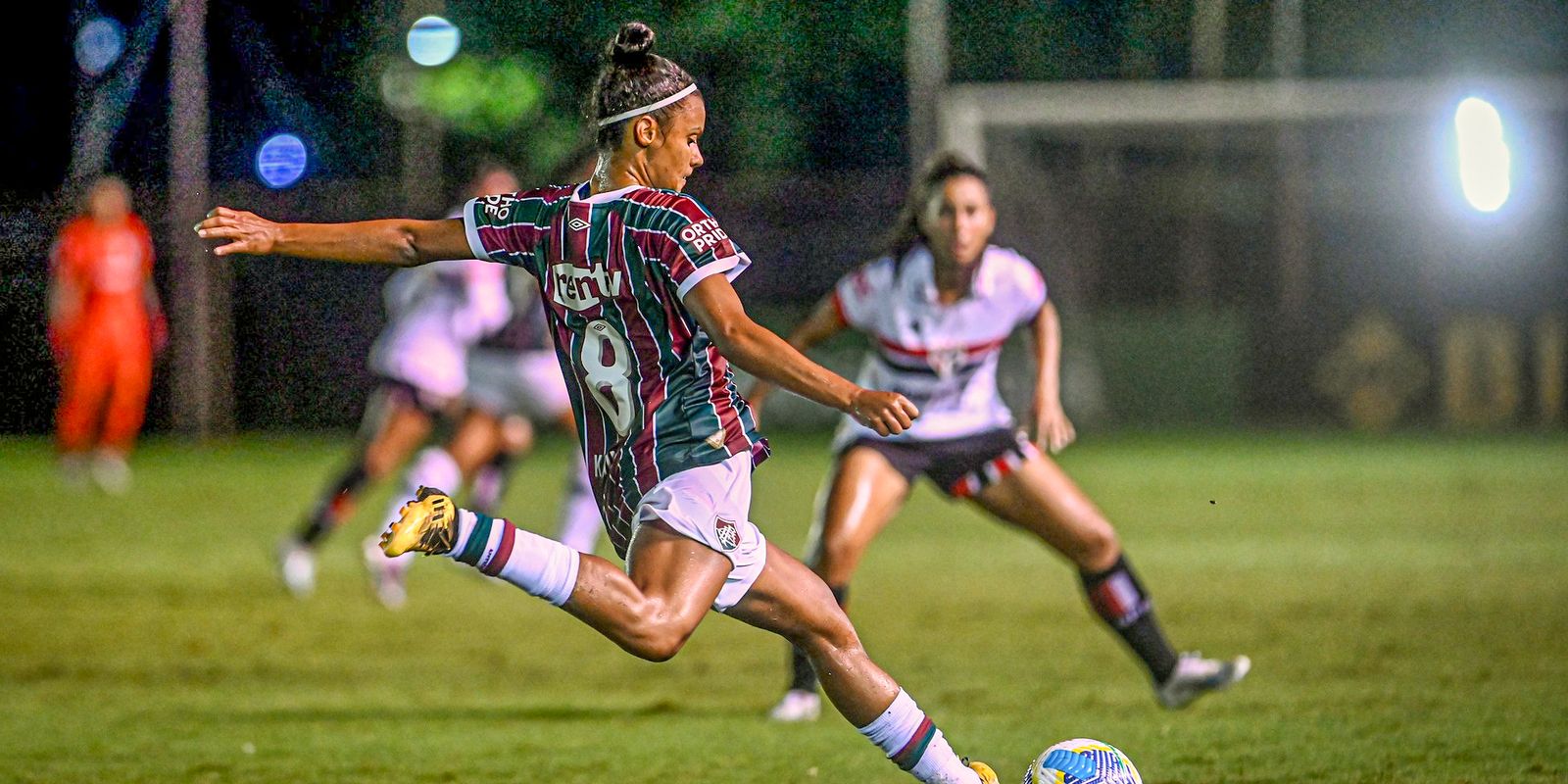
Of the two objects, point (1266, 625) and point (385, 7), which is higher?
point (385, 7)

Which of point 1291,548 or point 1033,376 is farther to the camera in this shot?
point 1291,548

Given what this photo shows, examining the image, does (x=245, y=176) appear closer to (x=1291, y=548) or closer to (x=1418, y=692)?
(x=1291, y=548)

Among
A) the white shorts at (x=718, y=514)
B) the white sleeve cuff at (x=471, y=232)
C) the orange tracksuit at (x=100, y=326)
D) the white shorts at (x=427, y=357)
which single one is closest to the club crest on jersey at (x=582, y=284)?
the white sleeve cuff at (x=471, y=232)

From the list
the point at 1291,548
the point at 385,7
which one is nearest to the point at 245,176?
the point at 385,7

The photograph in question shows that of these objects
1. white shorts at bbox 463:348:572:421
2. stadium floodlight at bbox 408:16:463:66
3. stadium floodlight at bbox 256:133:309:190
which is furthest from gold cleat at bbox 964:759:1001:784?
stadium floodlight at bbox 408:16:463:66

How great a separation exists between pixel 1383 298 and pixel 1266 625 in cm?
1268

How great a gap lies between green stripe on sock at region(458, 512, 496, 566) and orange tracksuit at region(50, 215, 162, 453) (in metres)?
13.5

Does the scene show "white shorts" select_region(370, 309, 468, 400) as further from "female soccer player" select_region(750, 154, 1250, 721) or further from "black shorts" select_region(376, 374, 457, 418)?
"female soccer player" select_region(750, 154, 1250, 721)

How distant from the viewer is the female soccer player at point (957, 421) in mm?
6484

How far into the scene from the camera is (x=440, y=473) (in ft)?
31.1

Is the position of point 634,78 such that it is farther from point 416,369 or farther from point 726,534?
point 416,369

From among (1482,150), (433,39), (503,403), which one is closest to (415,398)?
(503,403)

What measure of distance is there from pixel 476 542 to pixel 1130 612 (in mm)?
3186

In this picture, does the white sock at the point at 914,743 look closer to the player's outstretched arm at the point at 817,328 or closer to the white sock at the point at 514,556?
the white sock at the point at 514,556
